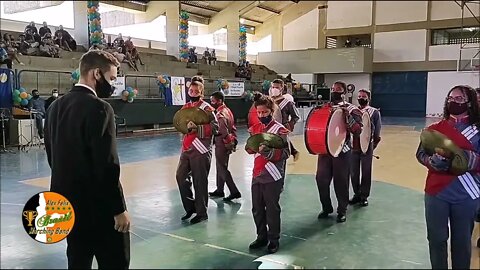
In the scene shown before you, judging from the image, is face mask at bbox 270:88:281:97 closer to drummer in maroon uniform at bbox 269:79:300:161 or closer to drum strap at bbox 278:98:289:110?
drummer in maroon uniform at bbox 269:79:300:161

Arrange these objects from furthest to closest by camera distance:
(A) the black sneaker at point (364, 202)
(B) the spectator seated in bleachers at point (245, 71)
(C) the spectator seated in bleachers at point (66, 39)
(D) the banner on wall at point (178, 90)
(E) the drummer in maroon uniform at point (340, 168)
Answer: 1. (B) the spectator seated in bleachers at point (245, 71)
2. (D) the banner on wall at point (178, 90)
3. (A) the black sneaker at point (364, 202)
4. (E) the drummer in maroon uniform at point (340, 168)
5. (C) the spectator seated in bleachers at point (66, 39)

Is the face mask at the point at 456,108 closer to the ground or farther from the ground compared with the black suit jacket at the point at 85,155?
farther from the ground

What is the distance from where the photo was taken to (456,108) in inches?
93.3

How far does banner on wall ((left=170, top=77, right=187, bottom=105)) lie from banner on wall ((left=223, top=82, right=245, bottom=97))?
254cm

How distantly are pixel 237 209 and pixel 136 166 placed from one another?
3356mm

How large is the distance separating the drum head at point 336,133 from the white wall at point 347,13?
2.14 meters

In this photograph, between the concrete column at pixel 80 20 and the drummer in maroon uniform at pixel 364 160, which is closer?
the concrete column at pixel 80 20

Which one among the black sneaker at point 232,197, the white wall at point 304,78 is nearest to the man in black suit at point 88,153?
the black sneaker at point 232,197

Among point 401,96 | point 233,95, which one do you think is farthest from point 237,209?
point 233,95

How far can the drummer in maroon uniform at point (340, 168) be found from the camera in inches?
169

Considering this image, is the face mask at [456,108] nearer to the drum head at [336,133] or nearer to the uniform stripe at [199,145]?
the drum head at [336,133]

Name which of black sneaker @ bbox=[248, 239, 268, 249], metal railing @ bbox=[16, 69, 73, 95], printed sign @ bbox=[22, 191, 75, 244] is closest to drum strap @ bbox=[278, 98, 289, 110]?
black sneaker @ bbox=[248, 239, 268, 249]

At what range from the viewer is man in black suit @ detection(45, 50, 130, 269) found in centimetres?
184

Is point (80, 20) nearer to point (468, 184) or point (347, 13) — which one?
point (347, 13)
